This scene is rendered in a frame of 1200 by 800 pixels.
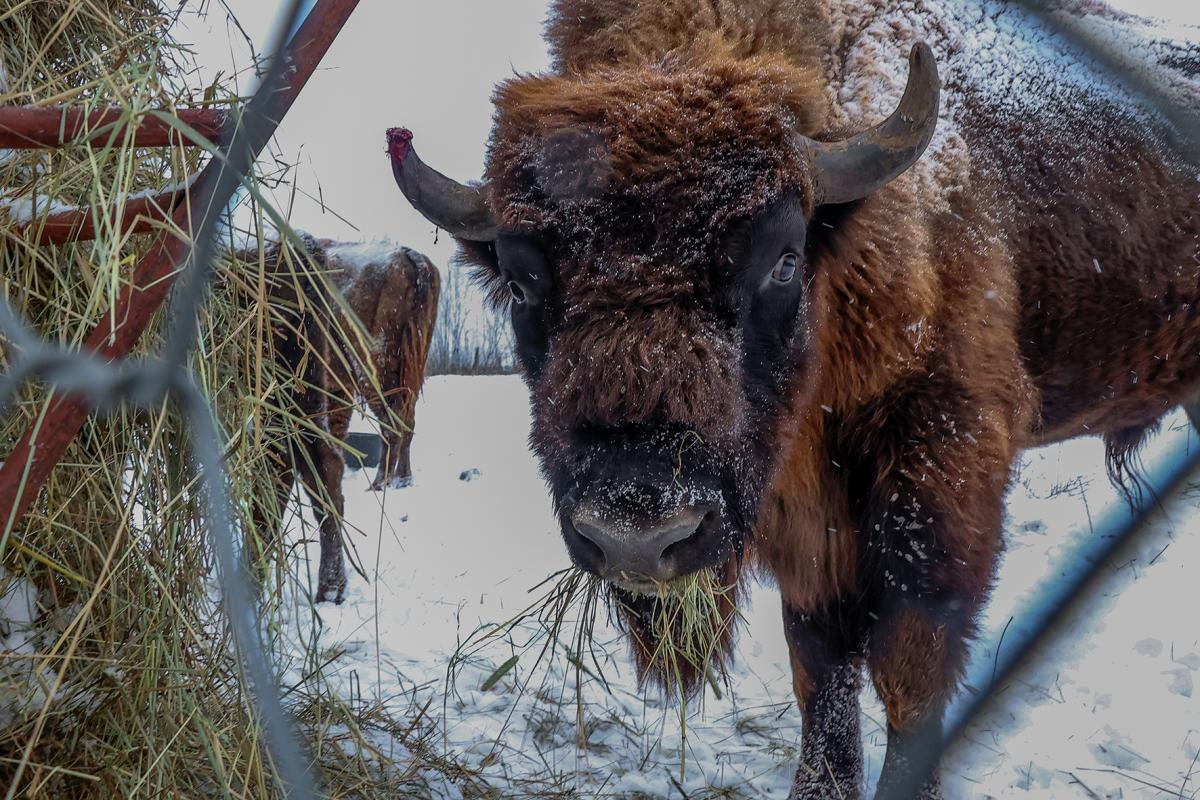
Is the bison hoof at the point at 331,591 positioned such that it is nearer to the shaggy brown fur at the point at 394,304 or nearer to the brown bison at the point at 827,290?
the shaggy brown fur at the point at 394,304

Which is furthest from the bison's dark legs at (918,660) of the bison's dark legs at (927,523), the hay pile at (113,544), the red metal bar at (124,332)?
the red metal bar at (124,332)

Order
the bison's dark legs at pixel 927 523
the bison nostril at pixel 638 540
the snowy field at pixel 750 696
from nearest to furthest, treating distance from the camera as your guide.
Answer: the bison nostril at pixel 638 540 → the bison's dark legs at pixel 927 523 → the snowy field at pixel 750 696

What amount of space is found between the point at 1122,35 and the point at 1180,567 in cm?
282

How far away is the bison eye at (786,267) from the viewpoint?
7.86 feet

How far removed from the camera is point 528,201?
2367 mm

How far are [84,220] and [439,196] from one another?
1071 mm

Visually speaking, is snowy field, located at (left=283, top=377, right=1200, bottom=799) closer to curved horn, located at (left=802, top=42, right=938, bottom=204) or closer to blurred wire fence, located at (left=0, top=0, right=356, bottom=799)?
blurred wire fence, located at (left=0, top=0, right=356, bottom=799)

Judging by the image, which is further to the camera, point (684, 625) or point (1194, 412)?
point (1194, 412)

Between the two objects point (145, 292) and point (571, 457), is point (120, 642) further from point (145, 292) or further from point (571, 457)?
point (571, 457)

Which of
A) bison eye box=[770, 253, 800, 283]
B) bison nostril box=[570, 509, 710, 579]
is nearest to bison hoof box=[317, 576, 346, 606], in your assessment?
bison nostril box=[570, 509, 710, 579]

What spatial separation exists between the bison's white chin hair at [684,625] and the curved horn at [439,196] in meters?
1.16

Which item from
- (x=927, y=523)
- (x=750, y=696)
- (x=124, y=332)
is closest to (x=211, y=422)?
(x=124, y=332)

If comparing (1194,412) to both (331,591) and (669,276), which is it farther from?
(331,591)

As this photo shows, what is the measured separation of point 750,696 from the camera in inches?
163
